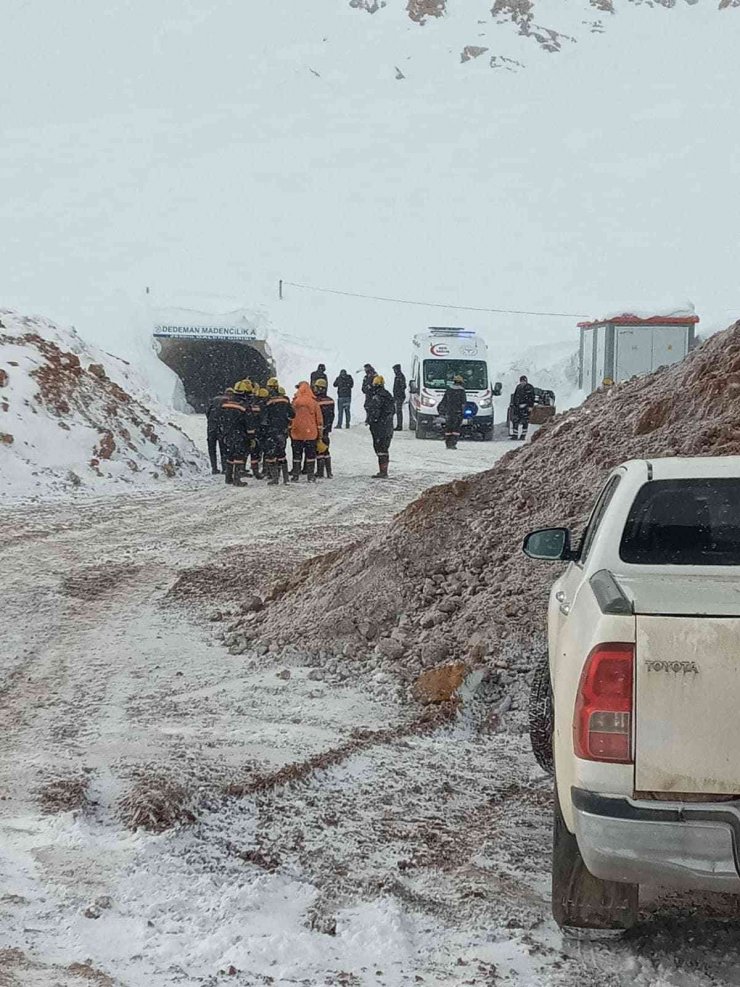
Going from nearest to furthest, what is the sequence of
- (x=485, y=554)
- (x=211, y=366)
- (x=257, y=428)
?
(x=485, y=554) < (x=257, y=428) < (x=211, y=366)

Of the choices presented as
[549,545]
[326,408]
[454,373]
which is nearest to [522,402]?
[454,373]

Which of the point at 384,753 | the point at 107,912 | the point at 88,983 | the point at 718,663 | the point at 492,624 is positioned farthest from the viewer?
the point at 492,624

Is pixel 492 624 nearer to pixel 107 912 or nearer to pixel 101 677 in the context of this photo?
pixel 101 677

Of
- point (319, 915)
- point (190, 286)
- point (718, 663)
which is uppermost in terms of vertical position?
point (190, 286)

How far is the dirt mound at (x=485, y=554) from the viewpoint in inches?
262

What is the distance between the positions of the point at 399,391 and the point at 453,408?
770 centimetres

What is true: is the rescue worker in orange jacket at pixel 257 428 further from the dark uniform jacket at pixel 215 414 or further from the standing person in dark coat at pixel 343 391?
the standing person in dark coat at pixel 343 391

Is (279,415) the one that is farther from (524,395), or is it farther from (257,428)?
(524,395)

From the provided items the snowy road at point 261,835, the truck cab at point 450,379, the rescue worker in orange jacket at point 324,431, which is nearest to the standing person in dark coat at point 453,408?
the truck cab at point 450,379

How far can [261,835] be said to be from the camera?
4301mm

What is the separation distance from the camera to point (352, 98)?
7219cm

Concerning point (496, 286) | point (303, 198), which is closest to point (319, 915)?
point (496, 286)

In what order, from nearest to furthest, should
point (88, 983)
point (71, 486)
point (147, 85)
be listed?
point (88, 983)
point (71, 486)
point (147, 85)

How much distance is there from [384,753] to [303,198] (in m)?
56.4
